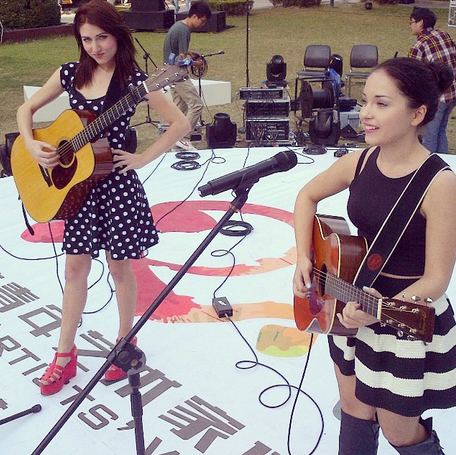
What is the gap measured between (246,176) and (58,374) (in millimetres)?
1710

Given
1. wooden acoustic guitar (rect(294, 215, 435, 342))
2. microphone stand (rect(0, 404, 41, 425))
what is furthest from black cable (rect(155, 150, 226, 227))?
wooden acoustic guitar (rect(294, 215, 435, 342))

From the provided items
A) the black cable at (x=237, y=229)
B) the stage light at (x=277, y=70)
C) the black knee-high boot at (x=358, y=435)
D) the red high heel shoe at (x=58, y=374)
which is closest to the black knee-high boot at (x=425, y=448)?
the black knee-high boot at (x=358, y=435)

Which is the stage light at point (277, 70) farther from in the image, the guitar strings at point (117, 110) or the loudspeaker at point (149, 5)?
the loudspeaker at point (149, 5)

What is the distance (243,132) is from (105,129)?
591 cm

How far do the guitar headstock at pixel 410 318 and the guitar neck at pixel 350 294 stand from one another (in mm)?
31

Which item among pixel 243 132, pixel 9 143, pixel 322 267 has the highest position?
pixel 322 267

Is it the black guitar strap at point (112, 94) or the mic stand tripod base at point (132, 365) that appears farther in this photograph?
the black guitar strap at point (112, 94)

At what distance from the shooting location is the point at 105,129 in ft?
8.79

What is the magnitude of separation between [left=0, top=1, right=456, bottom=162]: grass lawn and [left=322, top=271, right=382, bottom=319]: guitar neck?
6.20 metres

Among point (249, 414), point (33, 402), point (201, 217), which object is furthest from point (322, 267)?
point (201, 217)

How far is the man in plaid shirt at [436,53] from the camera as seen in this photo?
6293 millimetres

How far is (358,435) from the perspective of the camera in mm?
2045

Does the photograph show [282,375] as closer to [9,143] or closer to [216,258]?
[216,258]

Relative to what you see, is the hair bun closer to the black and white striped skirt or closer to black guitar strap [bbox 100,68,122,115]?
the black and white striped skirt
